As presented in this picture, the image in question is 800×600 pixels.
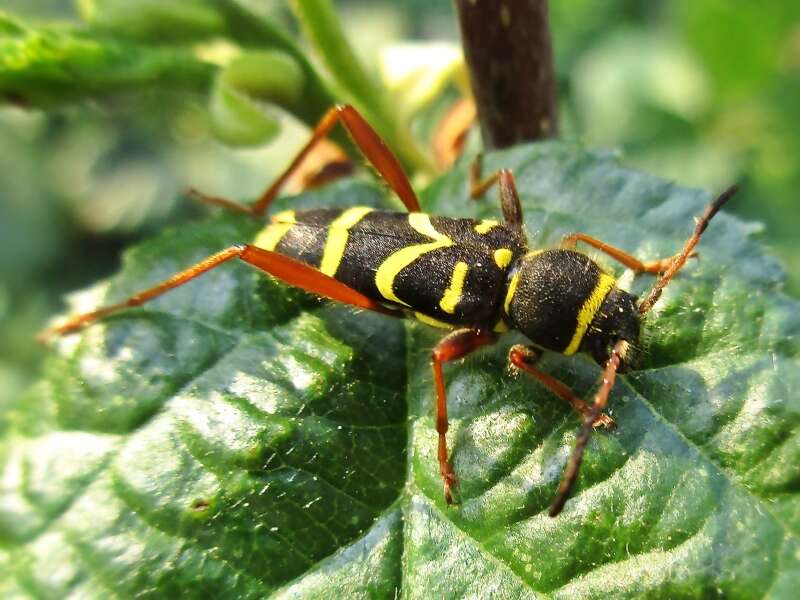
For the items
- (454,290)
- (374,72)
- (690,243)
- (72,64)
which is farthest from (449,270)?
(374,72)

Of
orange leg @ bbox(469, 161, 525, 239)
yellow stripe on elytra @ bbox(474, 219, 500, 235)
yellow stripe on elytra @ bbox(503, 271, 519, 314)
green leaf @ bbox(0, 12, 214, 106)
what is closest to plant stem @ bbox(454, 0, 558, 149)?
orange leg @ bbox(469, 161, 525, 239)

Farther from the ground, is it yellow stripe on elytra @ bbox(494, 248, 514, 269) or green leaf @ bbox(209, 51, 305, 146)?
green leaf @ bbox(209, 51, 305, 146)

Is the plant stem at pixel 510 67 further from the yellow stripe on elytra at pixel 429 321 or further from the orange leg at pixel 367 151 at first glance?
the yellow stripe on elytra at pixel 429 321

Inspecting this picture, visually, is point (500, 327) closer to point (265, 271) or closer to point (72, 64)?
point (265, 271)

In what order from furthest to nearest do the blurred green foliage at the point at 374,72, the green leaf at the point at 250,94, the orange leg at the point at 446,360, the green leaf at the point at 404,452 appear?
the blurred green foliage at the point at 374,72 < the green leaf at the point at 250,94 < the orange leg at the point at 446,360 < the green leaf at the point at 404,452

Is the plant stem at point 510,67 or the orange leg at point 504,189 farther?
the orange leg at point 504,189

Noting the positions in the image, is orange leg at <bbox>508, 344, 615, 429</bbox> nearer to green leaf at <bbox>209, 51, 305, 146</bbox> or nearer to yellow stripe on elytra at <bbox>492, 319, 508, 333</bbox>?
yellow stripe on elytra at <bbox>492, 319, 508, 333</bbox>

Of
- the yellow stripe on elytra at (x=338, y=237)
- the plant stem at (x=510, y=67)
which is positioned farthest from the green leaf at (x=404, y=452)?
the yellow stripe on elytra at (x=338, y=237)
